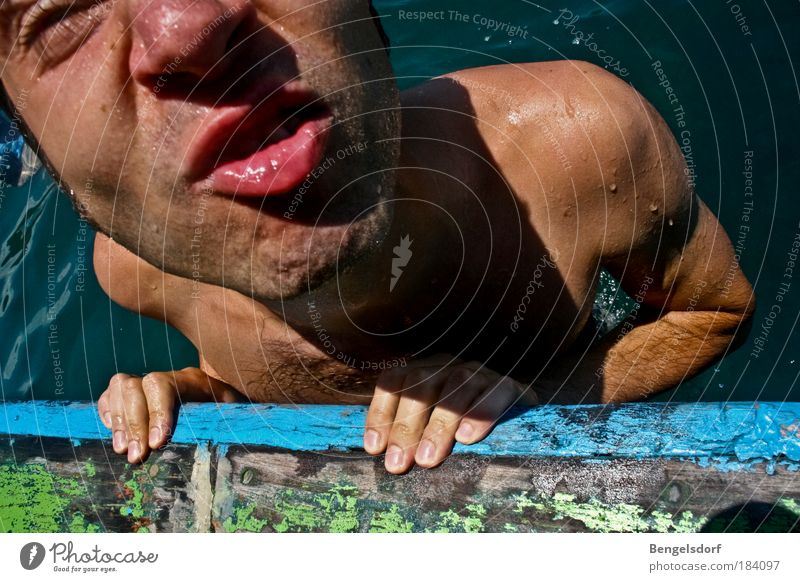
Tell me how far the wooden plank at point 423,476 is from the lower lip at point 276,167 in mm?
420

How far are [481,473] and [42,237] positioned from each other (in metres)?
2.53

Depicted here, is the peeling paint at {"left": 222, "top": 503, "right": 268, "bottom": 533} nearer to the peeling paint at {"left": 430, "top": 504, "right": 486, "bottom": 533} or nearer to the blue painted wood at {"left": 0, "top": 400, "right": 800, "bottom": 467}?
the blue painted wood at {"left": 0, "top": 400, "right": 800, "bottom": 467}

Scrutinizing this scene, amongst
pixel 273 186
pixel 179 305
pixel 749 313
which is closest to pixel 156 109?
pixel 273 186

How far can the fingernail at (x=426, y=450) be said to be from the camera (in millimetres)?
1133

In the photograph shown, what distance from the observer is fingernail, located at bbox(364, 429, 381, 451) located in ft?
3.85

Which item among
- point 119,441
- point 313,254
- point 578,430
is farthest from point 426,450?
point 119,441

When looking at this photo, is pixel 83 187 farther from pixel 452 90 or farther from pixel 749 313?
pixel 749 313

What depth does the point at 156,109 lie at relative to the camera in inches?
38.3

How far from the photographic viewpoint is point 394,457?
3.77 feet

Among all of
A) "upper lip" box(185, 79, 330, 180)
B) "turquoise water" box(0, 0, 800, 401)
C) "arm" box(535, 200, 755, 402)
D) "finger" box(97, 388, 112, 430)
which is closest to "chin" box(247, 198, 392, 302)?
"upper lip" box(185, 79, 330, 180)

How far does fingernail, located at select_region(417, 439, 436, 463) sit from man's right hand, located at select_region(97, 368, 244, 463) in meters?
0.46

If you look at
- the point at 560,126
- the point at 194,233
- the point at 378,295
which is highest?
the point at 560,126

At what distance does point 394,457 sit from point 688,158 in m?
1.95
